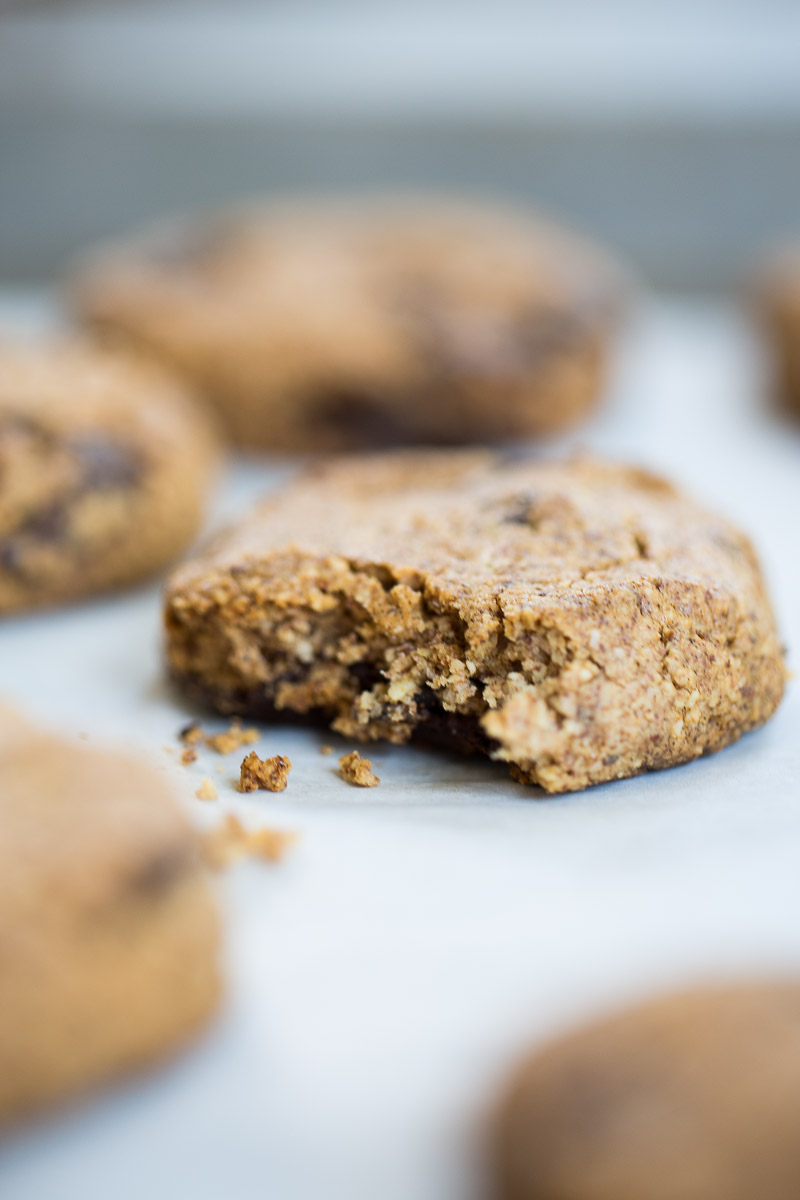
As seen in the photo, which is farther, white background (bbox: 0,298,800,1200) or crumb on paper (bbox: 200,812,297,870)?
crumb on paper (bbox: 200,812,297,870)

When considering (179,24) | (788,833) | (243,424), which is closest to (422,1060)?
(788,833)

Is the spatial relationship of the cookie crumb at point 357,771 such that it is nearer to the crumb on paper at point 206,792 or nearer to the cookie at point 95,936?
the crumb on paper at point 206,792

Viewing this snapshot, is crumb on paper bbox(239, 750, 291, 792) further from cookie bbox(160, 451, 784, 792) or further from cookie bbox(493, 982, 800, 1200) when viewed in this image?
cookie bbox(493, 982, 800, 1200)

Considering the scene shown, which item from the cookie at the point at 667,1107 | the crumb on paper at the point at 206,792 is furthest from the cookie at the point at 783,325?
the cookie at the point at 667,1107

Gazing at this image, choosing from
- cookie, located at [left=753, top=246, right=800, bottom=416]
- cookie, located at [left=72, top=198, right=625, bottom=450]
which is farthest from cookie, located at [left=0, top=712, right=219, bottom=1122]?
cookie, located at [left=753, top=246, right=800, bottom=416]

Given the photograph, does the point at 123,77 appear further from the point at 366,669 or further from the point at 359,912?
the point at 359,912

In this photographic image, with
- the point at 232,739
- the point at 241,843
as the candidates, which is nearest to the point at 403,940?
the point at 241,843

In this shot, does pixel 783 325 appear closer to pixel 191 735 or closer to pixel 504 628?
pixel 504 628
